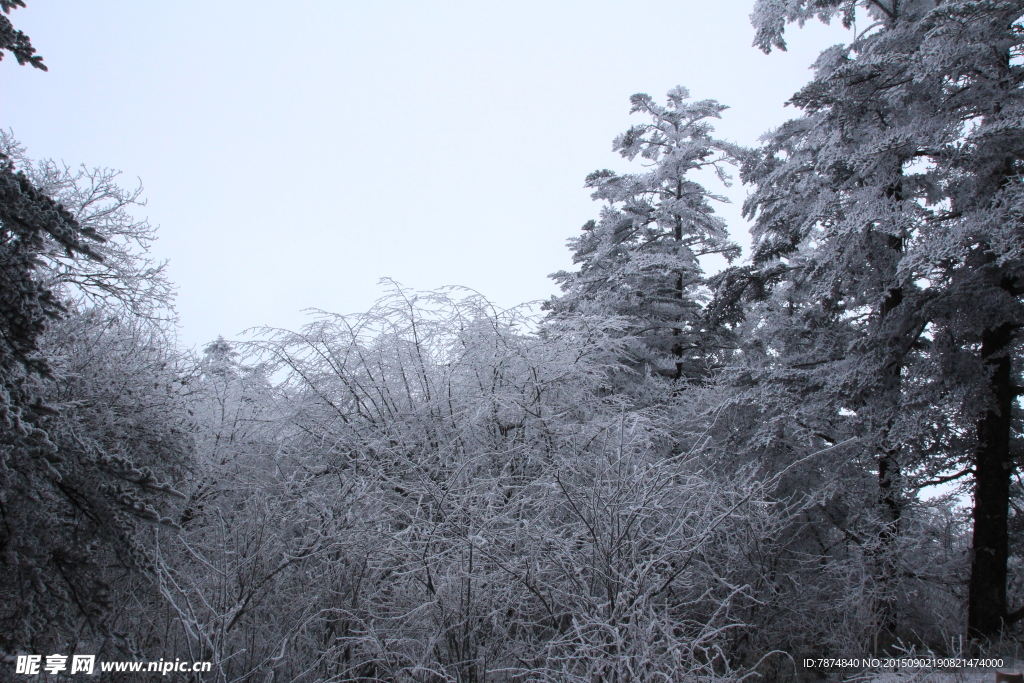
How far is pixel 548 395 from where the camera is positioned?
8320 mm

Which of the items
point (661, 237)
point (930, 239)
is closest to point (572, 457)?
point (930, 239)

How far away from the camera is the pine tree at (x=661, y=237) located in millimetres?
16141

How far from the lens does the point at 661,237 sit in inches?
677

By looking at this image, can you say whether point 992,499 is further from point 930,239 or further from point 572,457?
point 572,457

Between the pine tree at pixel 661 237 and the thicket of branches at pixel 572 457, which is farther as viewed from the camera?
the pine tree at pixel 661 237

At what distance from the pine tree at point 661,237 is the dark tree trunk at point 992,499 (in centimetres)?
766

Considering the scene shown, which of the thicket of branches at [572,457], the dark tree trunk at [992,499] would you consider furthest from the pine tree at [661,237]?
the dark tree trunk at [992,499]

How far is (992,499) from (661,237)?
411 inches

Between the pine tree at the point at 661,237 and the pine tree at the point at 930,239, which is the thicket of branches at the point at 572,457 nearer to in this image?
the pine tree at the point at 930,239

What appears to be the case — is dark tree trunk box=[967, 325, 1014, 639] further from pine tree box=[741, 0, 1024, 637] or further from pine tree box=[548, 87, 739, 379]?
pine tree box=[548, 87, 739, 379]

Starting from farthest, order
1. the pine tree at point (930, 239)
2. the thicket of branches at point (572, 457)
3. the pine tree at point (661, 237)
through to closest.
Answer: the pine tree at point (661, 237) → the pine tree at point (930, 239) → the thicket of branches at point (572, 457)

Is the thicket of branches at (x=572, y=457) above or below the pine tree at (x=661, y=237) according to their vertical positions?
below

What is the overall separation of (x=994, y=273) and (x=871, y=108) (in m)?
2.92

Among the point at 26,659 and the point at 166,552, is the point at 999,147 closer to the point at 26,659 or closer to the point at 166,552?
the point at 166,552
